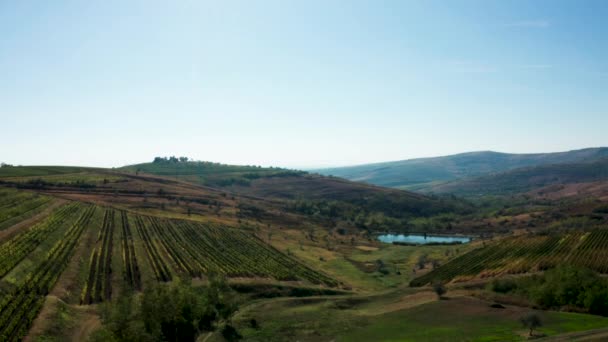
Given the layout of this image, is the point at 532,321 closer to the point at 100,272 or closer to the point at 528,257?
the point at 528,257

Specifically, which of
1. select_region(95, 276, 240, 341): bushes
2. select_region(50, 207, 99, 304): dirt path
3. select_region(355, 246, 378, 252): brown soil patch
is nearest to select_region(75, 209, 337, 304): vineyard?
select_region(50, 207, 99, 304): dirt path

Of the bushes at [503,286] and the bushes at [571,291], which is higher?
the bushes at [571,291]

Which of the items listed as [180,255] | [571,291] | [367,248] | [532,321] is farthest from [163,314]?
[367,248]

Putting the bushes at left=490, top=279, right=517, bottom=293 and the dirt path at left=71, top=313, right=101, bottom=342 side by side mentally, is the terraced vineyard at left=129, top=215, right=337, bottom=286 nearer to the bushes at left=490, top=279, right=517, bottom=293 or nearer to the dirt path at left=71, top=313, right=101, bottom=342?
the dirt path at left=71, top=313, right=101, bottom=342

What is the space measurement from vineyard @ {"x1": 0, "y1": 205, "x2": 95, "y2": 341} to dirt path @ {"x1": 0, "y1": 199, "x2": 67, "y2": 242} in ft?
33.0

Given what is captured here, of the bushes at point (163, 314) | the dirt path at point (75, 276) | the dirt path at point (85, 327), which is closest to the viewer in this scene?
the bushes at point (163, 314)

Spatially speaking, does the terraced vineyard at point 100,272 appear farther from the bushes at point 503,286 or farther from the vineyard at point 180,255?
the bushes at point 503,286

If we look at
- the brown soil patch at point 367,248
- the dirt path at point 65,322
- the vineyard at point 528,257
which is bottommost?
the brown soil patch at point 367,248

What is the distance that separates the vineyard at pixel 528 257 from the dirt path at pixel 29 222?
90.8 meters

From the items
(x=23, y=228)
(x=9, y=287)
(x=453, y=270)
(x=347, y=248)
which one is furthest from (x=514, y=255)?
(x=23, y=228)

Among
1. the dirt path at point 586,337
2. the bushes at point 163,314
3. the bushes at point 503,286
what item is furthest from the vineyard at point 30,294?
the bushes at point 503,286

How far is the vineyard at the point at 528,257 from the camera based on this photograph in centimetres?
9788

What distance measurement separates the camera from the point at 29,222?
112m

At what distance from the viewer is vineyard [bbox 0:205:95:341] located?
171 feet
